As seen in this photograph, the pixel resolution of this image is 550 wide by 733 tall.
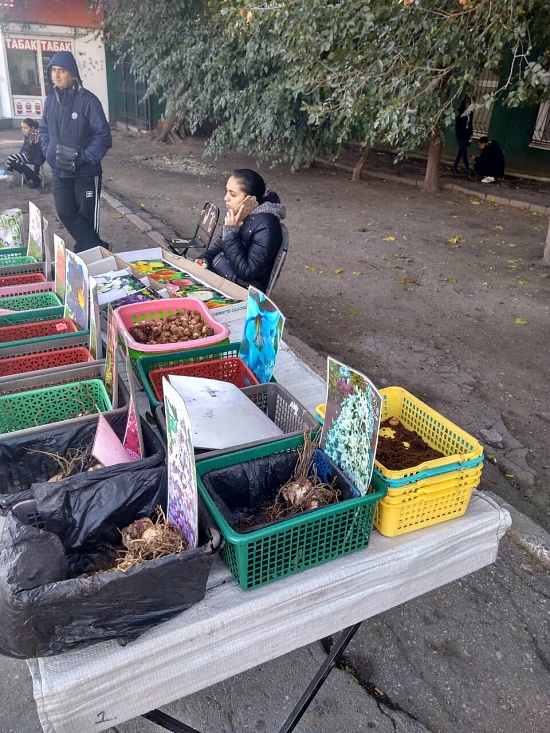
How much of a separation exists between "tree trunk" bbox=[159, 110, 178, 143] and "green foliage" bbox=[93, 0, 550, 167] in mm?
4017

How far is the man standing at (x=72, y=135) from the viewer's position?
16.0 ft

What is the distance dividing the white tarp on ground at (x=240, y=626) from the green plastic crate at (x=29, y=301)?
6.61ft

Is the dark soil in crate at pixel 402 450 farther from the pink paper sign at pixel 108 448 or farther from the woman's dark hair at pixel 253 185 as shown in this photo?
the woman's dark hair at pixel 253 185

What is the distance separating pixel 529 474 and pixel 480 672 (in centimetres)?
149

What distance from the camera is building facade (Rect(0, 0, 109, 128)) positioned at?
16.1 meters

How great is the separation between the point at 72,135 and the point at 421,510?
15.6ft

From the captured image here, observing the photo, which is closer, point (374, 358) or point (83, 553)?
point (83, 553)

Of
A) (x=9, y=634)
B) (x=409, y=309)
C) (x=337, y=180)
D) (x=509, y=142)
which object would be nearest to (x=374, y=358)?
(x=409, y=309)

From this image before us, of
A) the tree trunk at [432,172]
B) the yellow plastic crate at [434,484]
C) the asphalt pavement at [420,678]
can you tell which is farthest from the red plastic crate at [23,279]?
the tree trunk at [432,172]

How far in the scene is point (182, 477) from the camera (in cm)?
136

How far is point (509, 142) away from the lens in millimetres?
12914

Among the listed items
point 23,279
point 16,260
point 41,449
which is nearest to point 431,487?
point 41,449

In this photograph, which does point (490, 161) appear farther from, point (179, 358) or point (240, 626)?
point (240, 626)

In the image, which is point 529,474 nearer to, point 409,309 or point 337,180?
point 409,309
